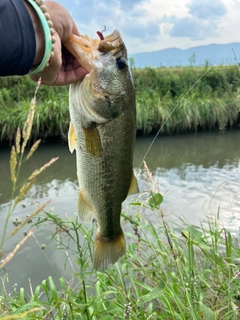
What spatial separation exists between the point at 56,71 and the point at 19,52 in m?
0.29

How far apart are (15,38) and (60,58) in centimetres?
27

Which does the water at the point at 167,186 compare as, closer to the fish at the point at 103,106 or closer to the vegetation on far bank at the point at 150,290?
the vegetation on far bank at the point at 150,290

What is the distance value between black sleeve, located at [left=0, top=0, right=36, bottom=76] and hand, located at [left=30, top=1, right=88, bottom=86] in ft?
0.20

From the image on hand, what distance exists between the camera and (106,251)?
1873 millimetres

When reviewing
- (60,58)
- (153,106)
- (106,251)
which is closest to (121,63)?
(60,58)

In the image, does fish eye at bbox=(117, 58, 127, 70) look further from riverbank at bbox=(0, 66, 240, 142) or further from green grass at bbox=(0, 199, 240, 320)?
riverbank at bbox=(0, 66, 240, 142)

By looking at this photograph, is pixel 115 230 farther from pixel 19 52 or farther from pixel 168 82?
pixel 168 82

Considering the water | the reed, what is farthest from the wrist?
the water

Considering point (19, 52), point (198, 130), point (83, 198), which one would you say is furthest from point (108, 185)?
point (198, 130)

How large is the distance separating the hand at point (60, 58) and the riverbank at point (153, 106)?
8.87 m

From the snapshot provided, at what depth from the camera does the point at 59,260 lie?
4688 millimetres

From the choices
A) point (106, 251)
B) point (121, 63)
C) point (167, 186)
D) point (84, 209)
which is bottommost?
point (167, 186)

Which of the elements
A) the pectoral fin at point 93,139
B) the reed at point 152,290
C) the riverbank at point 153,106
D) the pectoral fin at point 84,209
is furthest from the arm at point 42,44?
the riverbank at point 153,106

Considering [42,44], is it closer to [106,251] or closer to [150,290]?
[106,251]
